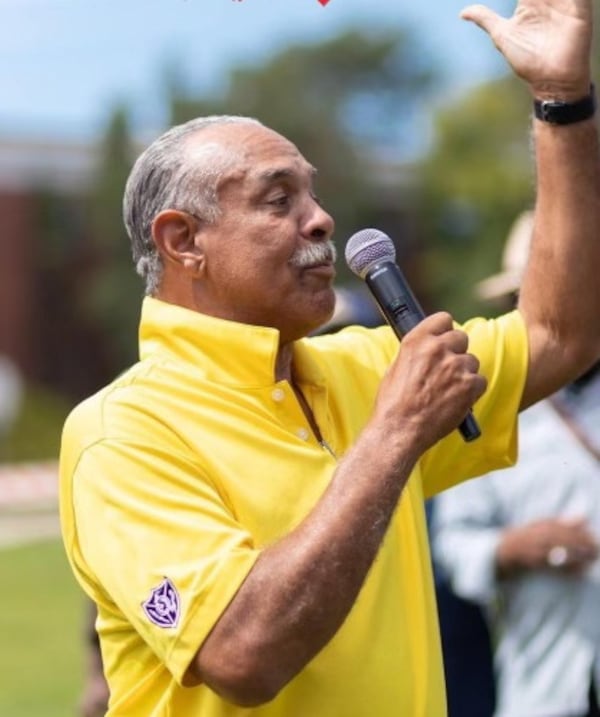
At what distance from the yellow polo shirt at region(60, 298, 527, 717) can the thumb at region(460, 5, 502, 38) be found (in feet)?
2.71

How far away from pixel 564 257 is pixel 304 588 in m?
1.16

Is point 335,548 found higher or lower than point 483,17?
lower

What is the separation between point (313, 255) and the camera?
365 centimetres

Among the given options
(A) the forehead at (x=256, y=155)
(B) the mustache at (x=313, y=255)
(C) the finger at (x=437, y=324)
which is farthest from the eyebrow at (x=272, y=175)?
(C) the finger at (x=437, y=324)

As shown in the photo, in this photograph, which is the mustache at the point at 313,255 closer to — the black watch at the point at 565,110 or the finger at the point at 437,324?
the finger at the point at 437,324

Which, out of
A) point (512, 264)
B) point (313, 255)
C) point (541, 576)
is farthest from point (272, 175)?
point (512, 264)

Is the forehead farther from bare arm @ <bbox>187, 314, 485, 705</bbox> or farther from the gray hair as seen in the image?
bare arm @ <bbox>187, 314, 485, 705</bbox>

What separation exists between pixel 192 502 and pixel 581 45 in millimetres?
1318

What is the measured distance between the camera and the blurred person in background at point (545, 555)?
5.51 metres

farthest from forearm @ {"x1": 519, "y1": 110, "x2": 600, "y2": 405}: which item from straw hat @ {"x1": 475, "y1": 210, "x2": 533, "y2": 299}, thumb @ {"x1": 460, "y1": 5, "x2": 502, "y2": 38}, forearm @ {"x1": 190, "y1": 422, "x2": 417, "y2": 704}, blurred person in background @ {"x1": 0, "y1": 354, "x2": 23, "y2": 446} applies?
blurred person in background @ {"x1": 0, "y1": 354, "x2": 23, "y2": 446}

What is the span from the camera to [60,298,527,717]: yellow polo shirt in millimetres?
3279

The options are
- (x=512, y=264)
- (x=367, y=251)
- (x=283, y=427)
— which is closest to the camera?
(x=367, y=251)

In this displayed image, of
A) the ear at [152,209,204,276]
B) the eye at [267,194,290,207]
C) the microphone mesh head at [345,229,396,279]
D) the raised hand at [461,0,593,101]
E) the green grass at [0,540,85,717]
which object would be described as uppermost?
the raised hand at [461,0,593,101]

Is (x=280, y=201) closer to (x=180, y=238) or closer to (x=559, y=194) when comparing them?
(x=180, y=238)
